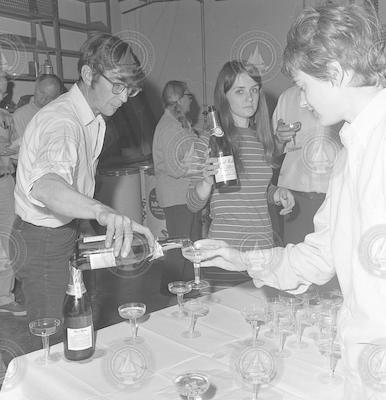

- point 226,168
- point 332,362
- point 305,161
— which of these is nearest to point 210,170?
point 226,168

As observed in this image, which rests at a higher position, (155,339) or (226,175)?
(226,175)

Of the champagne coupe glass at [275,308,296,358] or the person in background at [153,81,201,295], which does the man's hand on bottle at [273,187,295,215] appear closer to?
the champagne coupe glass at [275,308,296,358]

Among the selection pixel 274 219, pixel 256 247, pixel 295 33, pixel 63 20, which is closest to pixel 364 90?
pixel 295 33

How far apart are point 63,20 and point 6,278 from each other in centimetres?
299

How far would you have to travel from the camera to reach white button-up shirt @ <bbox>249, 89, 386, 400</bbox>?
0.84 metres

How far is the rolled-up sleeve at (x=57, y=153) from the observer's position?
4.67ft

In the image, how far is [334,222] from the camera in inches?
39.5

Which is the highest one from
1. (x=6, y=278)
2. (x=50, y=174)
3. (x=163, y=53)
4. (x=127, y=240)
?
(x=163, y=53)

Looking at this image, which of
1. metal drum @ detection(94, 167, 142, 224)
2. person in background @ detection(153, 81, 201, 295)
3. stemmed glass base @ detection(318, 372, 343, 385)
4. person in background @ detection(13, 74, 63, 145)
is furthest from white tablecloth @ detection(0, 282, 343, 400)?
metal drum @ detection(94, 167, 142, 224)

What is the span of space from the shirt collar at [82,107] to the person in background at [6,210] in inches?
66.2

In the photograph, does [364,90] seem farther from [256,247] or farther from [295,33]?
[256,247]

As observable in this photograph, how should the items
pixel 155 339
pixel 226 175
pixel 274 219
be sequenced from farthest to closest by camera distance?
pixel 274 219 → pixel 226 175 → pixel 155 339

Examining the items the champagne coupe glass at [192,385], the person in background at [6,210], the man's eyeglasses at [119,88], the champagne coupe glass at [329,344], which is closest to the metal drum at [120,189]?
the person in background at [6,210]

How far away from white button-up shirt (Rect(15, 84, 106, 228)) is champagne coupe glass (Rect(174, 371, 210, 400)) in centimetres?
72
